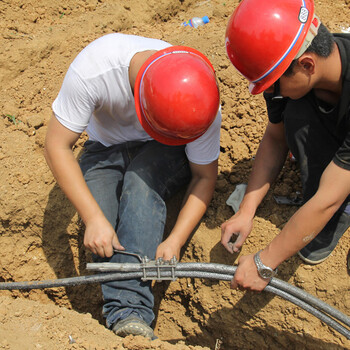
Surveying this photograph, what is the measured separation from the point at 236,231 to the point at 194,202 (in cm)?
30

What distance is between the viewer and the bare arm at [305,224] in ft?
6.40

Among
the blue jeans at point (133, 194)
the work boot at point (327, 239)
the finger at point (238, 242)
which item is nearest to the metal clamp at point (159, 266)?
the blue jeans at point (133, 194)

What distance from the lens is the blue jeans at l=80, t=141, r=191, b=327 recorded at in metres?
2.39

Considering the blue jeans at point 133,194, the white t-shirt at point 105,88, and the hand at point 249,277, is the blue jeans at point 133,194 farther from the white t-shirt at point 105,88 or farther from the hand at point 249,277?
the hand at point 249,277

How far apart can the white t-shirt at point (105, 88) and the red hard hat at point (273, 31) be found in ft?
1.72

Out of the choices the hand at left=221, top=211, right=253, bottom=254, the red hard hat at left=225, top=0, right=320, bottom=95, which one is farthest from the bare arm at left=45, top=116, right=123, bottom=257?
the red hard hat at left=225, top=0, right=320, bottom=95

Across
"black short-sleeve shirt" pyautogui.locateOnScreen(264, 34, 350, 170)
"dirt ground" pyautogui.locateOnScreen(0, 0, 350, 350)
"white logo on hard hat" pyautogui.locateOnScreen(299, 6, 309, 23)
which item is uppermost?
"white logo on hard hat" pyautogui.locateOnScreen(299, 6, 309, 23)

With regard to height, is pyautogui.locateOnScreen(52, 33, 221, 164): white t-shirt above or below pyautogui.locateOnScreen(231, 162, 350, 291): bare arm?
above

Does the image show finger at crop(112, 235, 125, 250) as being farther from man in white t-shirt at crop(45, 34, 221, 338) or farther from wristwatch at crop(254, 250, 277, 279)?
wristwatch at crop(254, 250, 277, 279)

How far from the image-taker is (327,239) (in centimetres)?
247

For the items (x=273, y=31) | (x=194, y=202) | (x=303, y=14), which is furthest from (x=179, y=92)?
(x=194, y=202)

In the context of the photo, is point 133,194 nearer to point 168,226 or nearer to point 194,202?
point 194,202

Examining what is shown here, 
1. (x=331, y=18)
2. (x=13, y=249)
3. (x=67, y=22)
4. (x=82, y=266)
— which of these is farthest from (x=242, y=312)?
(x=67, y=22)

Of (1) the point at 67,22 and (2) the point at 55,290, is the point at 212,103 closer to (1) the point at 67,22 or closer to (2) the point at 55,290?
(2) the point at 55,290
